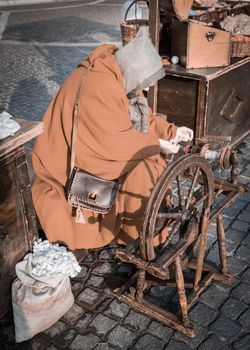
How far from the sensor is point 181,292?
270 centimetres

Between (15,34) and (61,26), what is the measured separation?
Result: 1.34 meters

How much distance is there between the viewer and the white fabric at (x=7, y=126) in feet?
8.71

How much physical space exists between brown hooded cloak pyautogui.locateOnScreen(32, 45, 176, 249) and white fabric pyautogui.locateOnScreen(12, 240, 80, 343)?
1.25 feet

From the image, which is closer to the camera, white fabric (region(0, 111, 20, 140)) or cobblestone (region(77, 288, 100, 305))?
white fabric (region(0, 111, 20, 140))

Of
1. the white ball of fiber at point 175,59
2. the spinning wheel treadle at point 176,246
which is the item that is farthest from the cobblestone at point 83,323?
the white ball of fiber at point 175,59

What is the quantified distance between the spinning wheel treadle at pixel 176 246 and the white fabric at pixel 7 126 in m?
0.97

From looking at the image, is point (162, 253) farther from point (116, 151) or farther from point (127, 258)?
point (116, 151)

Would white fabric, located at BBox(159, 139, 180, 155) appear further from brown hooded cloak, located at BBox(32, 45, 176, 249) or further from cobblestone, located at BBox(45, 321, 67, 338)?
cobblestone, located at BBox(45, 321, 67, 338)

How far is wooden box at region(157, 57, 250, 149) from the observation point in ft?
14.6

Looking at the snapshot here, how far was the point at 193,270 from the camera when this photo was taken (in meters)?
3.35

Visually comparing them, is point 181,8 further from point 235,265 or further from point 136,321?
point 136,321

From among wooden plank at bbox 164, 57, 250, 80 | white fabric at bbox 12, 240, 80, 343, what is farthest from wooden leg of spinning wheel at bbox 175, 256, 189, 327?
wooden plank at bbox 164, 57, 250, 80

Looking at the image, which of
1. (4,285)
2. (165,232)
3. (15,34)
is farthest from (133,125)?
(15,34)

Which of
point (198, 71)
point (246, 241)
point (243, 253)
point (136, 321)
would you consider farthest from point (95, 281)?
point (198, 71)
